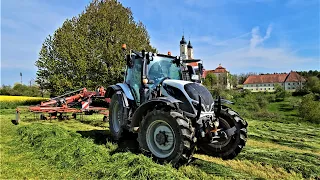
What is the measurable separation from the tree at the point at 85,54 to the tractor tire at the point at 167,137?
17150 mm

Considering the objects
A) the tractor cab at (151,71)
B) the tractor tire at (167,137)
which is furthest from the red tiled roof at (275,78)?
the tractor tire at (167,137)

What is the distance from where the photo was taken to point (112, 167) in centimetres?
420

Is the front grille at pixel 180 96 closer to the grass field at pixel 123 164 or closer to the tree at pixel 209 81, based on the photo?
the grass field at pixel 123 164

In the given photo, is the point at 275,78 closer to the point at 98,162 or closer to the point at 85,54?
the point at 85,54

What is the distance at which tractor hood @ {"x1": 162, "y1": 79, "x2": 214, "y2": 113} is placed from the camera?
4914 millimetres

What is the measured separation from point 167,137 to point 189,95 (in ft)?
3.10

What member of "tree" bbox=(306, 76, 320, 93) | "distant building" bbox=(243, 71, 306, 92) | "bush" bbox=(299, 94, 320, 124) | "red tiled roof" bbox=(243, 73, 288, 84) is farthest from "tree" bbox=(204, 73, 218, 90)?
"bush" bbox=(299, 94, 320, 124)

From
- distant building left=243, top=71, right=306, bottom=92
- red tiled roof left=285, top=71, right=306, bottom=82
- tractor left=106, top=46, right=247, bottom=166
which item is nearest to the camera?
tractor left=106, top=46, right=247, bottom=166

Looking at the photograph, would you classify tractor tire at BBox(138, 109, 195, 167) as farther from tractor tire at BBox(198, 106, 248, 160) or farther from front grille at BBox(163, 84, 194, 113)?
tractor tire at BBox(198, 106, 248, 160)

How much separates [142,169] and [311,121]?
14.9 meters

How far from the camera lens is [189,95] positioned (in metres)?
4.96

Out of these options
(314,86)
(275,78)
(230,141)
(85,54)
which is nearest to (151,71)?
(230,141)

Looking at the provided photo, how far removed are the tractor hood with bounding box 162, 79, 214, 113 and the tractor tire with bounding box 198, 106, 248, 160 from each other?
529 millimetres

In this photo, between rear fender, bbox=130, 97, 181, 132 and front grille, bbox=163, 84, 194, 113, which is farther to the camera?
front grille, bbox=163, 84, 194, 113
